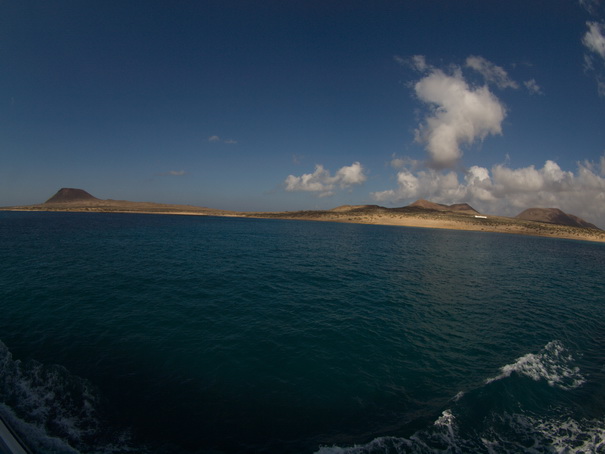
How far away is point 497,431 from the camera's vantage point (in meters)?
8.91

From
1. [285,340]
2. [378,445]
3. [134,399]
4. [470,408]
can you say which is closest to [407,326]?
[470,408]

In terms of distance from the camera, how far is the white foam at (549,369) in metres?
11.8

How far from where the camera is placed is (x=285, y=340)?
14.2 meters

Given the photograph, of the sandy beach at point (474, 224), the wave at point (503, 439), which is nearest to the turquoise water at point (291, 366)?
the wave at point (503, 439)

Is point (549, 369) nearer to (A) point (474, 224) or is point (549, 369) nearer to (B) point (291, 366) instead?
(B) point (291, 366)

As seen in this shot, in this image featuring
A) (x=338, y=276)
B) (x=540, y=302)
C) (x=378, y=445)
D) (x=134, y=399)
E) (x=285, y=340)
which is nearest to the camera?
(x=378, y=445)

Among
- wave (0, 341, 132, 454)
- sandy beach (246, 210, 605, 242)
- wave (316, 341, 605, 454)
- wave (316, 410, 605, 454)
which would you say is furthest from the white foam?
sandy beach (246, 210, 605, 242)

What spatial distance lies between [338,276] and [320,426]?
65.8 ft

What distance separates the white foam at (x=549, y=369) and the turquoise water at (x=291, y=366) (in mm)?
102

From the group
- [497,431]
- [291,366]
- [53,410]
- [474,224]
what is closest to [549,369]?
[497,431]

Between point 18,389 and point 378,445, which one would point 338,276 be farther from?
point 18,389

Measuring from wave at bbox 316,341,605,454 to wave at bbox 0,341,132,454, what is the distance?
698 centimetres

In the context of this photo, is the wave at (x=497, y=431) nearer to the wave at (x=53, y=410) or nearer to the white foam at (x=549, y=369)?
the white foam at (x=549, y=369)

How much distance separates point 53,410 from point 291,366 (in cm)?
864
